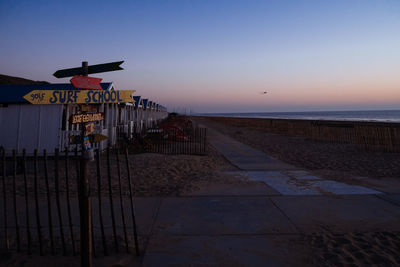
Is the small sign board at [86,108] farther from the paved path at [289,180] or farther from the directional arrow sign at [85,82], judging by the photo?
the paved path at [289,180]

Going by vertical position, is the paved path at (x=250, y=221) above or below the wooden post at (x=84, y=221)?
below

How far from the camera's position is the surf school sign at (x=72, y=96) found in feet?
9.16

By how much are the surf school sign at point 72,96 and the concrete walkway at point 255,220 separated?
2.15m

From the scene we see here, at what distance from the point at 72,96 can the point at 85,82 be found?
0.24 meters

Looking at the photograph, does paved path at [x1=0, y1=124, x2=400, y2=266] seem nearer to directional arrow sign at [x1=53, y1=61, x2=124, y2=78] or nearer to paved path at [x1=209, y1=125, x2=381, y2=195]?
paved path at [x1=209, y1=125, x2=381, y2=195]

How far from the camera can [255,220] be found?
4.06 metres

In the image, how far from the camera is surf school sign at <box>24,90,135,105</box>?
2.79m

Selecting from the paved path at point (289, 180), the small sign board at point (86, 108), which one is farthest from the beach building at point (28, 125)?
the small sign board at point (86, 108)

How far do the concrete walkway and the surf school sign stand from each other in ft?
7.05

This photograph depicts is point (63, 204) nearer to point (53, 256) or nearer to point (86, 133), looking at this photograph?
point (53, 256)

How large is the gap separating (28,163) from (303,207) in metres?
10.1

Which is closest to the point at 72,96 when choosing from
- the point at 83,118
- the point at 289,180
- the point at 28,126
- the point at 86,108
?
the point at 86,108

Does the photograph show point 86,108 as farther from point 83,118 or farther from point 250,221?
point 250,221

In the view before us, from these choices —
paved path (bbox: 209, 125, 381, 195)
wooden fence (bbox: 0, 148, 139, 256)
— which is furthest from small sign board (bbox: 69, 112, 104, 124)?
paved path (bbox: 209, 125, 381, 195)
